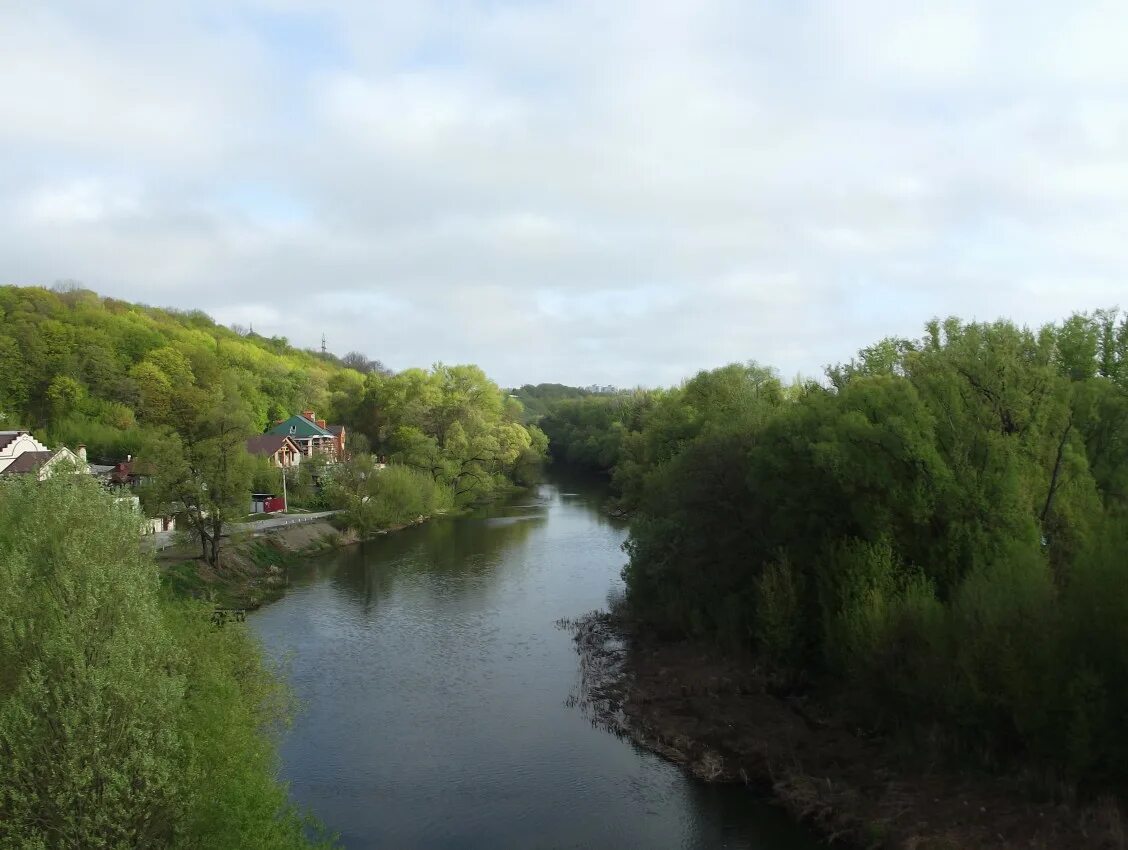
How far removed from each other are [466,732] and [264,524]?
88.5 feet

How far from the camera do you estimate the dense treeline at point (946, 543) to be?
14305 mm

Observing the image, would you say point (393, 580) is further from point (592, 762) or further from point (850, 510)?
point (850, 510)

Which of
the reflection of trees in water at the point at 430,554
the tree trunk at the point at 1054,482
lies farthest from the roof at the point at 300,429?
the tree trunk at the point at 1054,482

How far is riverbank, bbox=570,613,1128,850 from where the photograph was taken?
45.4 feet

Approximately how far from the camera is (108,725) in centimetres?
1060

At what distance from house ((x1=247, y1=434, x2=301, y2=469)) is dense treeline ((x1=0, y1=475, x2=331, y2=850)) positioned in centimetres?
4488

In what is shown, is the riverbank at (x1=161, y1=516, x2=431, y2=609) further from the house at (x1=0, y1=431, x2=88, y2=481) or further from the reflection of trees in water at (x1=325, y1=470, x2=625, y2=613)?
the house at (x1=0, y1=431, x2=88, y2=481)

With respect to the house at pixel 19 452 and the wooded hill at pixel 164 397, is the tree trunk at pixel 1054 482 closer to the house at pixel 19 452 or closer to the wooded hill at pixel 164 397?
the house at pixel 19 452

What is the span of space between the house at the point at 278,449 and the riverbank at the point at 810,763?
127 feet

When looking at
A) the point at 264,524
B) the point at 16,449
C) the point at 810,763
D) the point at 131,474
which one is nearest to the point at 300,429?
the point at 16,449

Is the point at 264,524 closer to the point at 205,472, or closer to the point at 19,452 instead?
the point at 205,472

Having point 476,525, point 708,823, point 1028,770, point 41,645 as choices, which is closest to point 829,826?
point 708,823

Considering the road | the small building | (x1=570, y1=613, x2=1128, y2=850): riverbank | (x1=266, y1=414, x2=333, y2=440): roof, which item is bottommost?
(x1=570, y1=613, x2=1128, y2=850): riverbank

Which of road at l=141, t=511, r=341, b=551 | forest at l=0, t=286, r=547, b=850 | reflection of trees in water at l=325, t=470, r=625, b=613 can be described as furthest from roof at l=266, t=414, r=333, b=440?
forest at l=0, t=286, r=547, b=850
